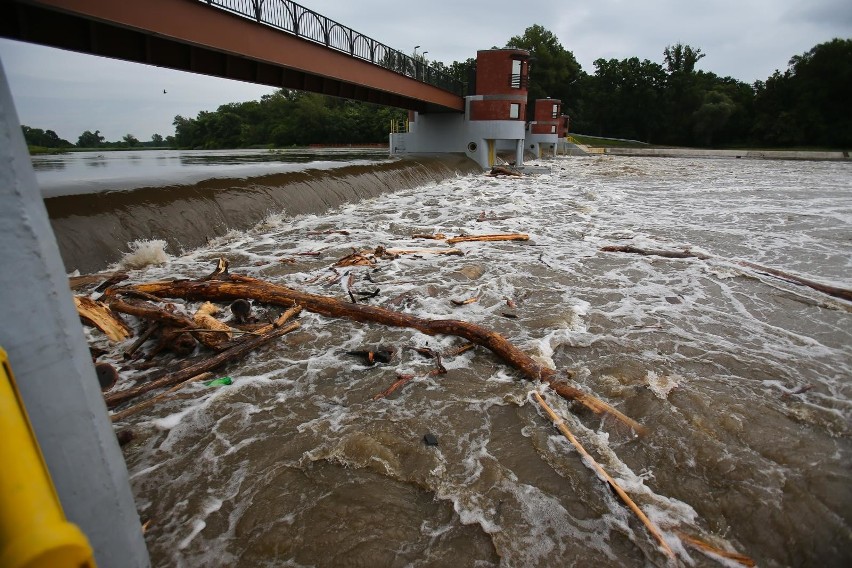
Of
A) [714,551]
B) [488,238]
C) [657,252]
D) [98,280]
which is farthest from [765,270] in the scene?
[98,280]

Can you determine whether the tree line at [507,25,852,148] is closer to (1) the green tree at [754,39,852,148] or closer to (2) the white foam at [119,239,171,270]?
(1) the green tree at [754,39,852,148]

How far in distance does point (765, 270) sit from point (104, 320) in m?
10.6

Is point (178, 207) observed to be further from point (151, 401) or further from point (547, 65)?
point (547, 65)

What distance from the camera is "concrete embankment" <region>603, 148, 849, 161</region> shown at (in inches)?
2040

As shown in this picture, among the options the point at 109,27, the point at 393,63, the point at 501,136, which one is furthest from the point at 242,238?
the point at 501,136

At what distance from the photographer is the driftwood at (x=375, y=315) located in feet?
14.0

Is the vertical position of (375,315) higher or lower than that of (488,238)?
higher

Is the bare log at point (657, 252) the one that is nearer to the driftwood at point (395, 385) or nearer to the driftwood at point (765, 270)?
the driftwood at point (765, 270)

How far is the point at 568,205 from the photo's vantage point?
17625mm

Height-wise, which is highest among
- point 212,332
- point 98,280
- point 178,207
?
point 178,207

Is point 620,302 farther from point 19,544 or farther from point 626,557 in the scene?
point 19,544

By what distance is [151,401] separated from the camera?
13.5 feet

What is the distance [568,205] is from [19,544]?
719 inches

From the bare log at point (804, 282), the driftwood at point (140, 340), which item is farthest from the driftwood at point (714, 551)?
the bare log at point (804, 282)
